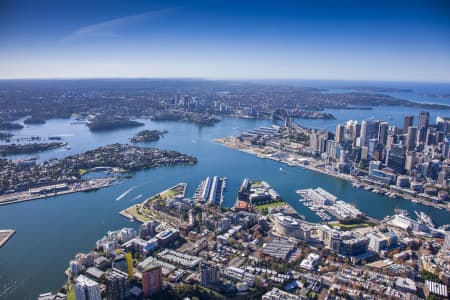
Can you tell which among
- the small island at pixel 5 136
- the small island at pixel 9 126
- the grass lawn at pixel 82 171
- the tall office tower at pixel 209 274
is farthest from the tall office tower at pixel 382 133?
the small island at pixel 9 126

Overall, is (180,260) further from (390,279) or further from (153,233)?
(390,279)

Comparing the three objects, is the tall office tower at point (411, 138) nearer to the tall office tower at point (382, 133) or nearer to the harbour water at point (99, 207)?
the tall office tower at point (382, 133)

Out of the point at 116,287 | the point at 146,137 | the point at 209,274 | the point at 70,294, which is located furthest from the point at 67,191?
the point at 146,137

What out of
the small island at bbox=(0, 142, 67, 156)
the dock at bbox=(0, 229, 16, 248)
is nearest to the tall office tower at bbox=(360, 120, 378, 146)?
the dock at bbox=(0, 229, 16, 248)

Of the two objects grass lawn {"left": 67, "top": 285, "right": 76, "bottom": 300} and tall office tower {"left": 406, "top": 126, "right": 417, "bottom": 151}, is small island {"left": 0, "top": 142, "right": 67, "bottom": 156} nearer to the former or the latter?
grass lawn {"left": 67, "top": 285, "right": 76, "bottom": 300}

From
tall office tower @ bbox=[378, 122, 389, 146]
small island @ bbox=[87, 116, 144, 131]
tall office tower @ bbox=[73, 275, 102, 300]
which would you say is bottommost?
tall office tower @ bbox=[73, 275, 102, 300]

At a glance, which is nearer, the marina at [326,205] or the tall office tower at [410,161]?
the marina at [326,205]
